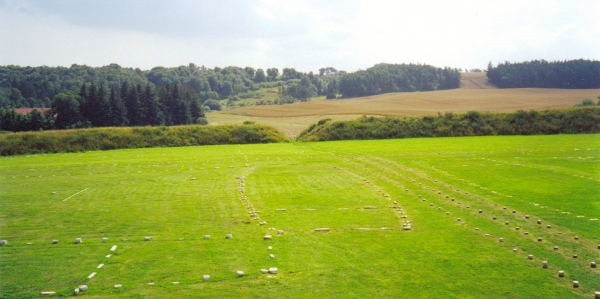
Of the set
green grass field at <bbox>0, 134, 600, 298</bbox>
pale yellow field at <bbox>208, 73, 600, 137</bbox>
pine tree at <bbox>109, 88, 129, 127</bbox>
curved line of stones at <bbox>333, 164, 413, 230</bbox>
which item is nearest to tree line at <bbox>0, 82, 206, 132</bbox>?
pine tree at <bbox>109, 88, 129, 127</bbox>

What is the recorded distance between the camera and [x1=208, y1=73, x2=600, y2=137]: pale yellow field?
256 feet

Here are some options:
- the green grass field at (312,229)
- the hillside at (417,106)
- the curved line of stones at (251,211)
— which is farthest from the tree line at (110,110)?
the curved line of stones at (251,211)

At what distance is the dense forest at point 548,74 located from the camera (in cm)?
10150

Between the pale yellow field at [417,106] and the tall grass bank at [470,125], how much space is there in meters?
13.8

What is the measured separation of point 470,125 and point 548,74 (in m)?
66.1

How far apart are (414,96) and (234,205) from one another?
92591 millimetres

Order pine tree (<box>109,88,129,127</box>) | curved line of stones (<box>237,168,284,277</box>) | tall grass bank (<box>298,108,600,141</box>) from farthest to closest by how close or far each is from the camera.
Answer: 1. pine tree (<box>109,88,129,127</box>)
2. tall grass bank (<box>298,108,600,141</box>)
3. curved line of stones (<box>237,168,284,277</box>)

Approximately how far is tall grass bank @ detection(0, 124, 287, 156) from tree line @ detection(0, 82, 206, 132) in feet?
47.9

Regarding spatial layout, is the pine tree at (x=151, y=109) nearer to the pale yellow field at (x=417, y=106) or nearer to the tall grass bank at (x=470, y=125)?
the pale yellow field at (x=417, y=106)

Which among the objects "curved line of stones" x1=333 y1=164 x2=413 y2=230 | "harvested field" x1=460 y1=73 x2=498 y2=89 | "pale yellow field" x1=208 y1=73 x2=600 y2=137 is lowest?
"curved line of stones" x1=333 y1=164 x2=413 y2=230

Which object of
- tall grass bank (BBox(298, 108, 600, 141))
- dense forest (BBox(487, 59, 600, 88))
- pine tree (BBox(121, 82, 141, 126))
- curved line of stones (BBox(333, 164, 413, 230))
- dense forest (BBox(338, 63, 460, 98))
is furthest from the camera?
dense forest (BBox(338, 63, 460, 98))

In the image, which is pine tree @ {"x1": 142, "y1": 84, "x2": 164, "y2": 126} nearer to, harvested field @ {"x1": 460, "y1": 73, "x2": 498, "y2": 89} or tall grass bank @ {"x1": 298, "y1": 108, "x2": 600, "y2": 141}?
tall grass bank @ {"x1": 298, "y1": 108, "x2": 600, "y2": 141}

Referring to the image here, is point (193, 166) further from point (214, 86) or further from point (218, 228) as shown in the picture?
point (214, 86)

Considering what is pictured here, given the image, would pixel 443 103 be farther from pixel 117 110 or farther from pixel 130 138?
pixel 130 138
